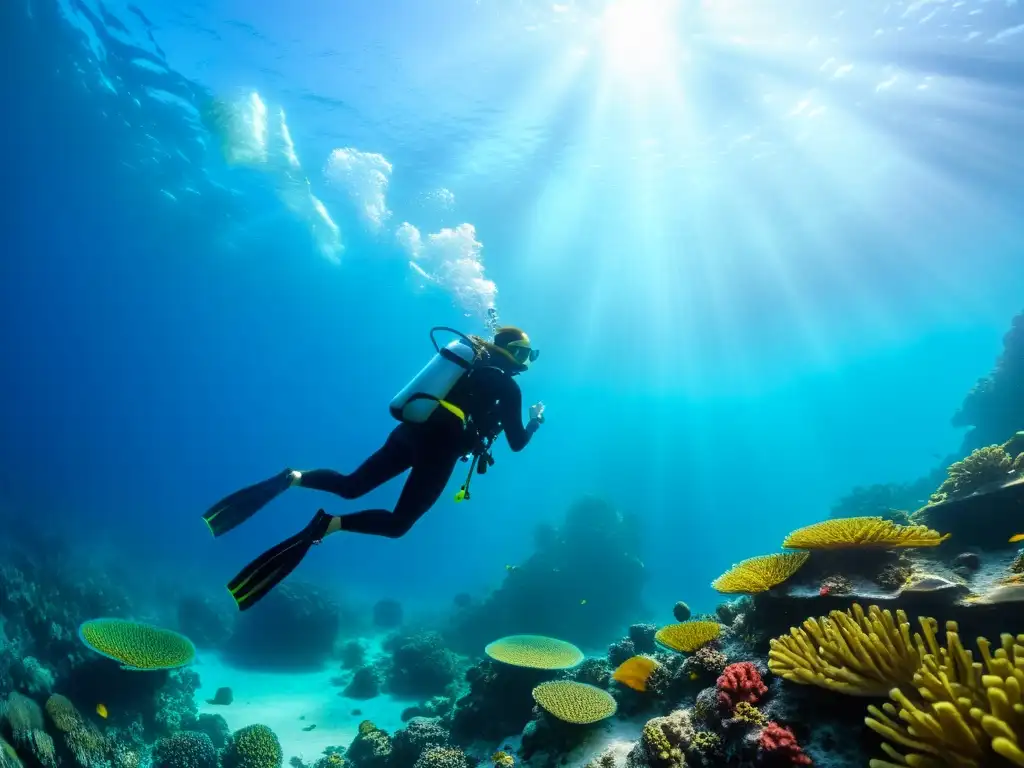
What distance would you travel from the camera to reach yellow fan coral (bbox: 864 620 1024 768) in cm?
233

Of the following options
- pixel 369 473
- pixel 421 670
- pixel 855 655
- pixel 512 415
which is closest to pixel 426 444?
pixel 369 473

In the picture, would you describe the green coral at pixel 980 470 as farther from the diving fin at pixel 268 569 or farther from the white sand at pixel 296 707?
the white sand at pixel 296 707

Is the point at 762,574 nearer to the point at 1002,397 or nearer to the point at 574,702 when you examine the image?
the point at 574,702

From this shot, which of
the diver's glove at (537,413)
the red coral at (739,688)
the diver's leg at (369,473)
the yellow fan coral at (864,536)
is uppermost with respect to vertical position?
the diver's glove at (537,413)

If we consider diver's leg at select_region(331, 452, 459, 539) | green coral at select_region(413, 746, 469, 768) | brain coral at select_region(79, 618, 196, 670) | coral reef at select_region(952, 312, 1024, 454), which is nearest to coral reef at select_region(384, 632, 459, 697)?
brain coral at select_region(79, 618, 196, 670)

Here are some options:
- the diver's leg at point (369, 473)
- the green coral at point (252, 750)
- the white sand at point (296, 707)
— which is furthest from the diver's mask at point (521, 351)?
the white sand at point (296, 707)

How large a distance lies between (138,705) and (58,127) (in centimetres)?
3853

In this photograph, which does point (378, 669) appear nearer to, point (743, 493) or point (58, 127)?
point (58, 127)

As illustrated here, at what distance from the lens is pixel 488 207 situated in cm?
3538

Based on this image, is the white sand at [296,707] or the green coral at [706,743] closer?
the green coral at [706,743]

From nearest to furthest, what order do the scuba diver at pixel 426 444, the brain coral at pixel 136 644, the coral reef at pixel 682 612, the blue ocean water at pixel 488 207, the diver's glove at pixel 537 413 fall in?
the scuba diver at pixel 426 444, the diver's glove at pixel 537 413, the brain coral at pixel 136 644, the coral reef at pixel 682 612, the blue ocean water at pixel 488 207

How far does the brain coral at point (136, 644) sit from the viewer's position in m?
8.55

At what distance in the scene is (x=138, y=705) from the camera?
11.0 m

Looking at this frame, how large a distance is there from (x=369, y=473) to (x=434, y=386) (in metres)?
1.51
